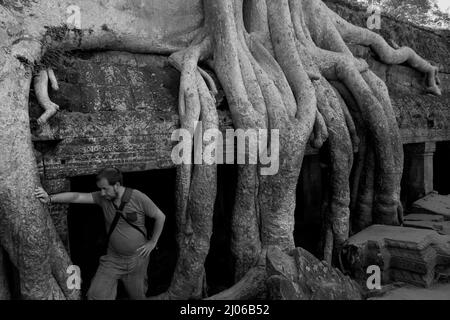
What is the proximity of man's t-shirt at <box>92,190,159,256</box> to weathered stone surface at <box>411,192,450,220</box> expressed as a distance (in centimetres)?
402

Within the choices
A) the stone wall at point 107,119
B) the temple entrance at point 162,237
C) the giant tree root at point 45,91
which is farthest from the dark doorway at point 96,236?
the giant tree root at point 45,91

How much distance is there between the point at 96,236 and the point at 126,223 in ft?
6.05

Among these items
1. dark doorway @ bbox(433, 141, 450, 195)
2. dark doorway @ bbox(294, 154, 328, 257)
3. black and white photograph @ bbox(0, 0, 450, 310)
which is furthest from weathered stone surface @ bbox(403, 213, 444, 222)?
dark doorway @ bbox(433, 141, 450, 195)

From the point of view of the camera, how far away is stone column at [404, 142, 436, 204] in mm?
5680

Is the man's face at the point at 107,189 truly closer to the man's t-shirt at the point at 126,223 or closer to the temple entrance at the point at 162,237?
the man's t-shirt at the point at 126,223

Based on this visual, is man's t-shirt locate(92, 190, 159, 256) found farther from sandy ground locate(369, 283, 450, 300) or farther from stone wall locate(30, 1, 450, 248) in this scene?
sandy ground locate(369, 283, 450, 300)

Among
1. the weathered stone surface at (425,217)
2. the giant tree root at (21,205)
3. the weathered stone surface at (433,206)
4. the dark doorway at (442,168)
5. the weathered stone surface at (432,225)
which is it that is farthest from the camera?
the dark doorway at (442,168)

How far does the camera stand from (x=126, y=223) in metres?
2.45

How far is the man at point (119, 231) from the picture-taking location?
242cm

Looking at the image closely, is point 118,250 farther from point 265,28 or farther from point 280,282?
point 265,28

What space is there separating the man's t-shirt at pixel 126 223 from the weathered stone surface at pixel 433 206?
4.02 meters

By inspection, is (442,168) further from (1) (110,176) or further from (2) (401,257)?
(1) (110,176)

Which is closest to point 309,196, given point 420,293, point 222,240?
point 222,240
